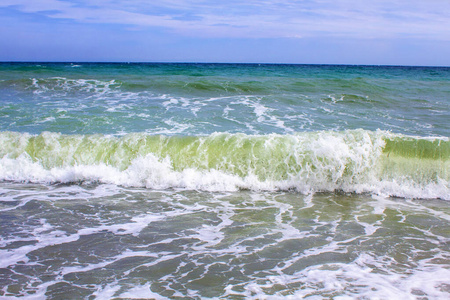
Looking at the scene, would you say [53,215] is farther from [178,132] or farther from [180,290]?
[178,132]

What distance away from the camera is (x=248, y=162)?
7.23 metres

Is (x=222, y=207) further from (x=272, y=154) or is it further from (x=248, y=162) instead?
(x=272, y=154)

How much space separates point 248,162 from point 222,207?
70.1 inches

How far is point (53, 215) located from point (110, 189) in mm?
1430

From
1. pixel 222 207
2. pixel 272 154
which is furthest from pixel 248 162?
pixel 222 207

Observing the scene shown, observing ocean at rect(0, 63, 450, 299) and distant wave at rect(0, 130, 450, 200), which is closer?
ocean at rect(0, 63, 450, 299)

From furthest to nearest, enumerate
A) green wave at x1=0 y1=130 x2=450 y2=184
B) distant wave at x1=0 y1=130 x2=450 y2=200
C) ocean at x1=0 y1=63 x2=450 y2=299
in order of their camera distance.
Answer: green wave at x1=0 y1=130 x2=450 y2=184
distant wave at x1=0 y1=130 x2=450 y2=200
ocean at x1=0 y1=63 x2=450 y2=299

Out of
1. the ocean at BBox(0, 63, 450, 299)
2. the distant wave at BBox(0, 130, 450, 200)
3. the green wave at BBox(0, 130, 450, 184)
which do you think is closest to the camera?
the ocean at BBox(0, 63, 450, 299)

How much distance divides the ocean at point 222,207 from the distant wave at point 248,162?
3 cm

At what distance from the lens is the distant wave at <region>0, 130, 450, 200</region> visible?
267 inches

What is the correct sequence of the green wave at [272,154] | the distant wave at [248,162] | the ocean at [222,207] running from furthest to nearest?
the green wave at [272,154], the distant wave at [248,162], the ocean at [222,207]

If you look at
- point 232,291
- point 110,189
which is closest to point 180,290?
point 232,291

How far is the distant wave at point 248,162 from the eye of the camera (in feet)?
22.3

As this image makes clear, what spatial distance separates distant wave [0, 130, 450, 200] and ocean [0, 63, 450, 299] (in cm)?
3
